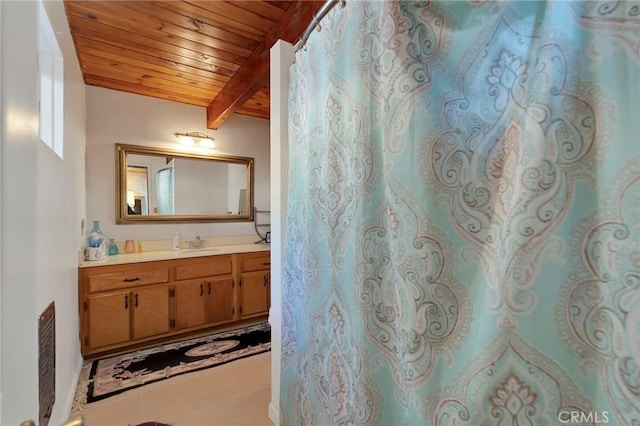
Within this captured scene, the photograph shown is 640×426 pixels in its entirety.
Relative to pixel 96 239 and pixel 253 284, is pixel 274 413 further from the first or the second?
pixel 96 239

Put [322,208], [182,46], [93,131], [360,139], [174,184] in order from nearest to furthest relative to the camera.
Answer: [360,139] < [322,208] < [182,46] < [93,131] < [174,184]

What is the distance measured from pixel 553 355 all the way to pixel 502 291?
0.49 ft

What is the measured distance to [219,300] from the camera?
9.30 feet

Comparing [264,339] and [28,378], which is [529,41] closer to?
[28,378]

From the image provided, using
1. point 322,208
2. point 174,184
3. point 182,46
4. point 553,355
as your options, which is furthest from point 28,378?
point 174,184

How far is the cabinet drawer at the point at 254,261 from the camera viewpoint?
2990 millimetres

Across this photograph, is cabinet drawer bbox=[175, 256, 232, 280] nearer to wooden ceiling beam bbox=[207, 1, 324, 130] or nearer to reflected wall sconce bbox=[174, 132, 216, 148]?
reflected wall sconce bbox=[174, 132, 216, 148]

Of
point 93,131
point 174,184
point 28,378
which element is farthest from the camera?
point 174,184

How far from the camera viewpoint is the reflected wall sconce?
3.09 metres

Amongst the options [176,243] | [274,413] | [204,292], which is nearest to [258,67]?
[176,243]

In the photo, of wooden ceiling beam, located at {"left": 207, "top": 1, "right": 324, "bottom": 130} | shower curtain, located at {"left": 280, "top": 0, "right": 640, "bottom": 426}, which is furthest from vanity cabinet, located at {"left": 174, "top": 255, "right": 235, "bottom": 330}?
shower curtain, located at {"left": 280, "top": 0, "right": 640, "bottom": 426}

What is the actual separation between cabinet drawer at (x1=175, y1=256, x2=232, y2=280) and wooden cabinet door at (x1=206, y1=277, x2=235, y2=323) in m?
0.08

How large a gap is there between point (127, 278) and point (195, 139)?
5.33ft

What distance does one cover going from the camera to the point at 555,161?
558 millimetres
